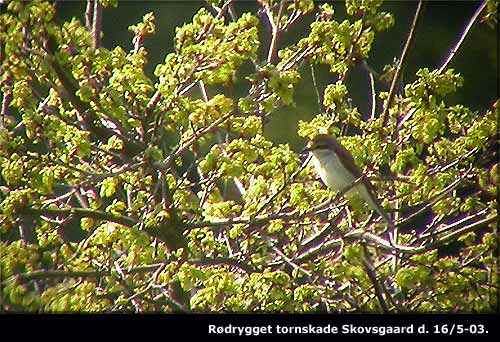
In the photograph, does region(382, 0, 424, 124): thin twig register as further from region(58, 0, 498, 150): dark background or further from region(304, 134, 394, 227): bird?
region(58, 0, 498, 150): dark background

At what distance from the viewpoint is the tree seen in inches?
102

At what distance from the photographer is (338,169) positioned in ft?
9.41

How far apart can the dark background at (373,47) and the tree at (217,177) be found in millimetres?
727

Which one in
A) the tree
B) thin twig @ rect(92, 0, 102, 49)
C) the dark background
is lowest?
the tree

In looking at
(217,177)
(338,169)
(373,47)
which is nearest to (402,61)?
(338,169)

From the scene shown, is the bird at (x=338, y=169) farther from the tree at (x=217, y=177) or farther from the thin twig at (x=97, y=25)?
the thin twig at (x=97, y=25)

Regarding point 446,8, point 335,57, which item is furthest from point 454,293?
point 446,8

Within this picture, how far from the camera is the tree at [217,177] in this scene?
2.58 metres

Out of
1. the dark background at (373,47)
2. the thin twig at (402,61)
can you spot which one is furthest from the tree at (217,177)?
the dark background at (373,47)

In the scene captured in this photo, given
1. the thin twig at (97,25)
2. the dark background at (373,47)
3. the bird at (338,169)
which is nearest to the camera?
the bird at (338,169)

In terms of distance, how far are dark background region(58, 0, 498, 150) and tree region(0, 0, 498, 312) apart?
2.39 ft

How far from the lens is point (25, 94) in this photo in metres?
2.67

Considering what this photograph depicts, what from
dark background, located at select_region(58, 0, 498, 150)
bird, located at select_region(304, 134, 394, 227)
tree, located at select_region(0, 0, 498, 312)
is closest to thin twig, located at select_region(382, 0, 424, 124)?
tree, located at select_region(0, 0, 498, 312)

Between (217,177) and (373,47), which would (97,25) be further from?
(373,47)
